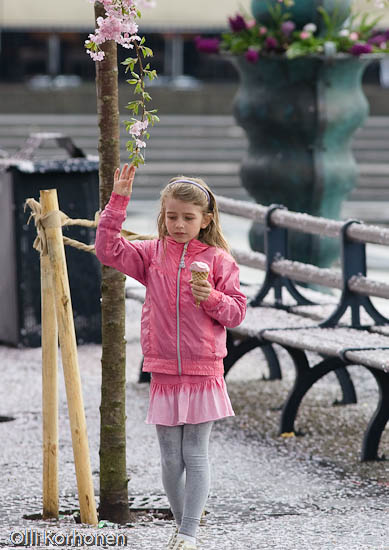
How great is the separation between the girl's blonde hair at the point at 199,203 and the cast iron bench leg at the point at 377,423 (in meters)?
1.63

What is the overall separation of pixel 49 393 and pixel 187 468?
0.83 metres

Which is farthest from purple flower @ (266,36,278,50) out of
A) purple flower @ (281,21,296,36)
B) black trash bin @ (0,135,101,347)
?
black trash bin @ (0,135,101,347)

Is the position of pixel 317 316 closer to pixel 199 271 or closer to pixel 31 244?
pixel 31 244

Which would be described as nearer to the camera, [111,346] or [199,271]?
[199,271]

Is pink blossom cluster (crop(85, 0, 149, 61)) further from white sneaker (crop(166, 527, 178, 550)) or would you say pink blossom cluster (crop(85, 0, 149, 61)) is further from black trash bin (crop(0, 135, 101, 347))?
black trash bin (crop(0, 135, 101, 347))

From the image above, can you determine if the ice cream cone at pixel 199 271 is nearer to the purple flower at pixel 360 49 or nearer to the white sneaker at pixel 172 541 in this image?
the white sneaker at pixel 172 541

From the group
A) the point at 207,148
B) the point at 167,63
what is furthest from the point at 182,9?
the point at 207,148

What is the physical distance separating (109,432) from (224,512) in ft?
1.88

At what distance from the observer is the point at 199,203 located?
14.4 ft

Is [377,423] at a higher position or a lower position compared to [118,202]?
lower

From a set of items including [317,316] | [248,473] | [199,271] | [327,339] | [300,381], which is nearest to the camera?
[199,271]

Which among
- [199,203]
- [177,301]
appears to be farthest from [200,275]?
[199,203]

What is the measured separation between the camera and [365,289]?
6.41 metres

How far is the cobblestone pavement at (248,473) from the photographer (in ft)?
15.3
